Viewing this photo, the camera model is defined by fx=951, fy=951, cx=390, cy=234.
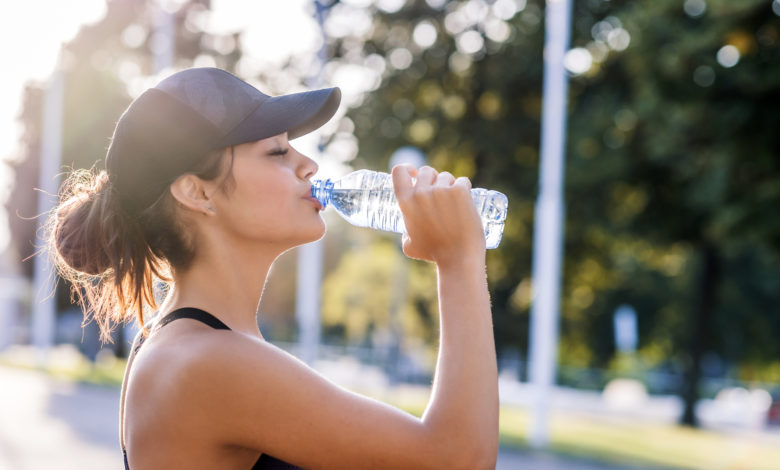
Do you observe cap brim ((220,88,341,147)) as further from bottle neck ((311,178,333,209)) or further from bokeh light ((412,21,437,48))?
bokeh light ((412,21,437,48))

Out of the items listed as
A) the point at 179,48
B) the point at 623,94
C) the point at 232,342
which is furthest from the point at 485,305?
the point at 179,48

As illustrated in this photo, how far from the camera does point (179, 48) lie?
28438mm

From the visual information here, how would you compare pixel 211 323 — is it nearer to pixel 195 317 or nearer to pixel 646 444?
pixel 195 317

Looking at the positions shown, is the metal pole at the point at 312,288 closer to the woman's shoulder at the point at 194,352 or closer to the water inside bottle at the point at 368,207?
the water inside bottle at the point at 368,207

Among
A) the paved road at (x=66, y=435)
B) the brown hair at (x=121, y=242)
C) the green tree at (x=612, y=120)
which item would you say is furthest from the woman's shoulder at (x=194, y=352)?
the green tree at (x=612, y=120)

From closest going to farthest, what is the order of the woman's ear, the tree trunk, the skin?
1. the skin
2. the woman's ear
3. the tree trunk

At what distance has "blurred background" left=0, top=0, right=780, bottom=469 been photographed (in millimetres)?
14070

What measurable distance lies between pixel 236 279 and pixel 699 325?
22725 mm

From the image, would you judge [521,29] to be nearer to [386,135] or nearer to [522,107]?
[522,107]

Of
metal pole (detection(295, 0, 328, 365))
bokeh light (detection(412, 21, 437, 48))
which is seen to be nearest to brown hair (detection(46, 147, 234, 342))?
metal pole (detection(295, 0, 328, 365))

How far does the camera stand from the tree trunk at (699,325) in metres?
22.4

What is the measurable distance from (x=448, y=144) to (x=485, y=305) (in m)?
21.1

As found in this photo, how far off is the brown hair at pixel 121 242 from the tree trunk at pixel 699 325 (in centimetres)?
2122

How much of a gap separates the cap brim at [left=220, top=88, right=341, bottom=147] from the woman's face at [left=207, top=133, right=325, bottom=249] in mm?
30
